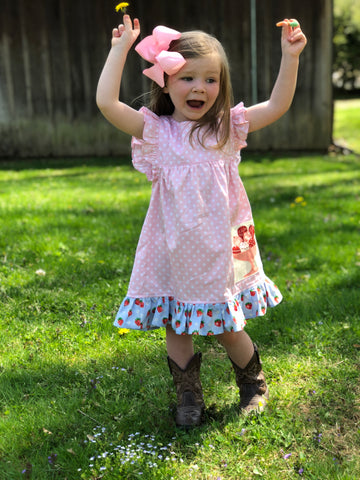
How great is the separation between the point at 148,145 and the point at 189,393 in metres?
1.04

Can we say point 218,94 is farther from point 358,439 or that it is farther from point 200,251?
point 358,439

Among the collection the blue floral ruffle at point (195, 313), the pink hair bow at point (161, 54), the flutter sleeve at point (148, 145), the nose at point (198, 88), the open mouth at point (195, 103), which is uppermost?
the pink hair bow at point (161, 54)

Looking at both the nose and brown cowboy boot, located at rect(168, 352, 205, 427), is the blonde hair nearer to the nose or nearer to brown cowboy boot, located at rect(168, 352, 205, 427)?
the nose

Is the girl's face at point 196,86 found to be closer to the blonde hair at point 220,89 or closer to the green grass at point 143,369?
the blonde hair at point 220,89

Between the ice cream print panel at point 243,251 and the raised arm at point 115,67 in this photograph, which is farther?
the ice cream print panel at point 243,251

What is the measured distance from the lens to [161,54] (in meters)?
2.11

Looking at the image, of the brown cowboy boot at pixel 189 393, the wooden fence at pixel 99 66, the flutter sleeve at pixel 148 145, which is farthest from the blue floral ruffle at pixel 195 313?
the wooden fence at pixel 99 66

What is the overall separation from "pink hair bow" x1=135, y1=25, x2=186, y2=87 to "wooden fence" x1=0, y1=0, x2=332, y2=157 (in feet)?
24.9

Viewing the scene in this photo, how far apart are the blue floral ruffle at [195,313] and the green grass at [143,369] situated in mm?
414

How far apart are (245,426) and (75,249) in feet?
7.75

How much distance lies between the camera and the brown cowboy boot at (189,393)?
7.55 ft

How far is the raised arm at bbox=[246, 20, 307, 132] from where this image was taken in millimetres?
2219

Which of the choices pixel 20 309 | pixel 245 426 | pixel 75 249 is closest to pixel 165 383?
pixel 245 426

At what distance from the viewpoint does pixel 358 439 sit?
2.19 m
